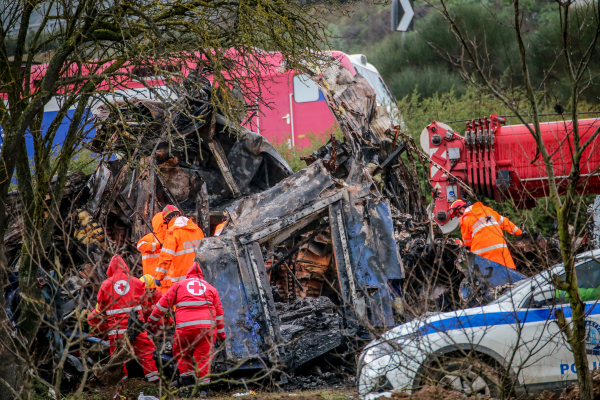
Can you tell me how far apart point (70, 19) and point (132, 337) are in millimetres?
3079

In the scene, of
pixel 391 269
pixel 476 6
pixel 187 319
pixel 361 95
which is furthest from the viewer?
pixel 476 6

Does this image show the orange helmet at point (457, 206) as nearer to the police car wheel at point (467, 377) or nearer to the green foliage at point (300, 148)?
the police car wheel at point (467, 377)

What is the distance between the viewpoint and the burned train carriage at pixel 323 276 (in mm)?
6273

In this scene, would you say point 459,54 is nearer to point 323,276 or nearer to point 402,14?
point 402,14

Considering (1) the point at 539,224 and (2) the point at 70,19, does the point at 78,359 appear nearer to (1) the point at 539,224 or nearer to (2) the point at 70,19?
(2) the point at 70,19

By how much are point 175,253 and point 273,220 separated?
1866 mm

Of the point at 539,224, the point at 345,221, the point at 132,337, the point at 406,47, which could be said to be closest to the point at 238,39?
the point at 345,221

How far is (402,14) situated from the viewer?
1611 centimetres

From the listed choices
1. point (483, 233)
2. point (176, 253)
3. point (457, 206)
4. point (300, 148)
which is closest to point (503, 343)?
→ point (483, 233)

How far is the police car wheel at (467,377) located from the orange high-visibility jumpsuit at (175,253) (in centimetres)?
392

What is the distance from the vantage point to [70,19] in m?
5.41

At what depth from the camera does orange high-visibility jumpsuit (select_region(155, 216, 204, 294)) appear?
7.84 m

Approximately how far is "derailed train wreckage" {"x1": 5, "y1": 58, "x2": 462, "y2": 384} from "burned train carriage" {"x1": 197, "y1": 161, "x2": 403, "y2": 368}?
1cm

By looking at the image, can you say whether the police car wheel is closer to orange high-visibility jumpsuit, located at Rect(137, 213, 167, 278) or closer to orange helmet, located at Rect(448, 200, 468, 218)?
orange helmet, located at Rect(448, 200, 468, 218)
